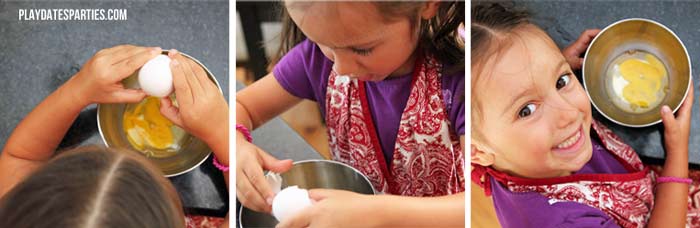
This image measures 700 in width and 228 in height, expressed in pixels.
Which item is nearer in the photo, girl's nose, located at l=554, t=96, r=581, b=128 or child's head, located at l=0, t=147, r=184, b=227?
child's head, located at l=0, t=147, r=184, b=227

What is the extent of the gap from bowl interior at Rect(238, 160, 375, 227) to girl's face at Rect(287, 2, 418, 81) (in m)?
0.22

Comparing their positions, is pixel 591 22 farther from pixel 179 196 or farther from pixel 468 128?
pixel 179 196

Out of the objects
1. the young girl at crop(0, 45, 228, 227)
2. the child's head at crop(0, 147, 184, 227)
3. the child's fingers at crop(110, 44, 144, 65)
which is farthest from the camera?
the child's fingers at crop(110, 44, 144, 65)

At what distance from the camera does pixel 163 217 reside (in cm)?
156

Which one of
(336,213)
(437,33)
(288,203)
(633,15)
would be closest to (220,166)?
(288,203)

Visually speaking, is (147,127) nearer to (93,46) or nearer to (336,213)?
(93,46)

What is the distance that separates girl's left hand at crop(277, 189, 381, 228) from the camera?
1707 mm

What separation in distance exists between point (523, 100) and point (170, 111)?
0.79 metres

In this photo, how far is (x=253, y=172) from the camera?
1725 millimetres

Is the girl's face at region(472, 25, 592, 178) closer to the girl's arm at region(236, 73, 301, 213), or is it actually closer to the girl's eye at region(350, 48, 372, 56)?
the girl's eye at region(350, 48, 372, 56)

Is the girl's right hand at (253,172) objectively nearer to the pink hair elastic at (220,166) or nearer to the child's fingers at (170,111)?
the pink hair elastic at (220,166)

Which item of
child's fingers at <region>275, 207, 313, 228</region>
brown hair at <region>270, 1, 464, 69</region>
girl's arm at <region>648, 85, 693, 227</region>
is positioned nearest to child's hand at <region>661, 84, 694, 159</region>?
girl's arm at <region>648, 85, 693, 227</region>

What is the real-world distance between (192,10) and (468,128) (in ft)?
2.23

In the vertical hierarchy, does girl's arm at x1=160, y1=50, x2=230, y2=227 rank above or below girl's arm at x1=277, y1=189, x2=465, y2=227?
above
